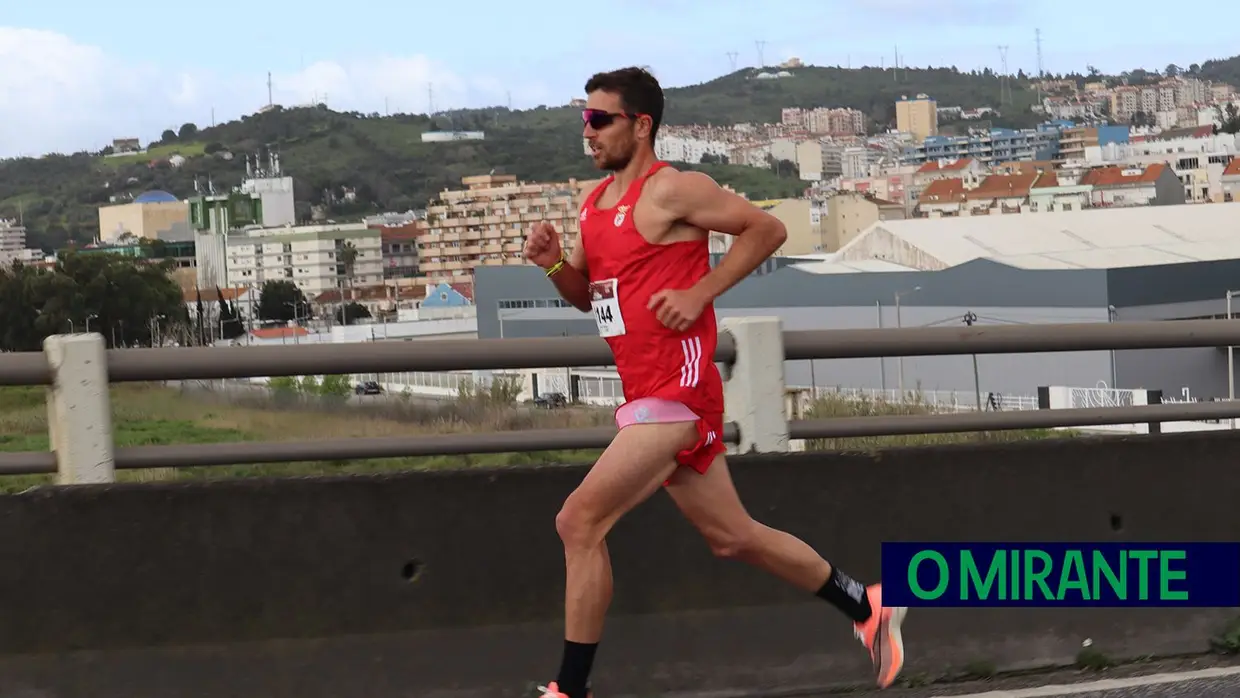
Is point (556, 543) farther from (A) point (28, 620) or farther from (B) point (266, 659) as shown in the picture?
(A) point (28, 620)

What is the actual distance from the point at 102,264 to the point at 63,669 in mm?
31377

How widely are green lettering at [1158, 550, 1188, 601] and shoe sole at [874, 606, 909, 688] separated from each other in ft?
4.54

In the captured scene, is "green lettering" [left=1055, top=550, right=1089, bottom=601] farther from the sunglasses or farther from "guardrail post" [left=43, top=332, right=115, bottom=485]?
"guardrail post" [left=43, top=332, right=115, bottom=485]

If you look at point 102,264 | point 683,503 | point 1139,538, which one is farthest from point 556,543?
point 102,264

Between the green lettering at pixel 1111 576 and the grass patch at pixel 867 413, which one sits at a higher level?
the grass patch at pixel 867 413

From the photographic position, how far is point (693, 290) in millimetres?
5117

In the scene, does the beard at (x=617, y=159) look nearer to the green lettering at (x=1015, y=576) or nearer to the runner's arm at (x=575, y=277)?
the runner's arm at (x=575, y=277)

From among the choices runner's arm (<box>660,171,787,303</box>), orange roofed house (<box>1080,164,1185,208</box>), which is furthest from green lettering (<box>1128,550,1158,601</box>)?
orange roofed house (<box>1080,164,1185,208</box>)

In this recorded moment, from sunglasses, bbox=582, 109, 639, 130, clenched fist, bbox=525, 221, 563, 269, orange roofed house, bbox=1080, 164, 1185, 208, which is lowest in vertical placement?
clenched fist, bbox=525, 221, 563, 269

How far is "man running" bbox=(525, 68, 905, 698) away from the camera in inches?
202

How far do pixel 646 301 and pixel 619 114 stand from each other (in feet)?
1.72

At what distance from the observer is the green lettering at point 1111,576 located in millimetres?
6648

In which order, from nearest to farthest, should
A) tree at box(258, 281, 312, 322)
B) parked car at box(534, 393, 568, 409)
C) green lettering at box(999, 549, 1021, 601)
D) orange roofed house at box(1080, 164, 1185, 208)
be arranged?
green lettering at box(999, 549, 1021, 601), parked car at box(534, 393, 568, 409), tree at box(258, 281, 312, 322), orange roofed house at box(1080, 164, 1185, 208)

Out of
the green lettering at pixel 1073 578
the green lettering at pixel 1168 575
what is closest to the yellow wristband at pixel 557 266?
the green lettering at pixel 1073 578
